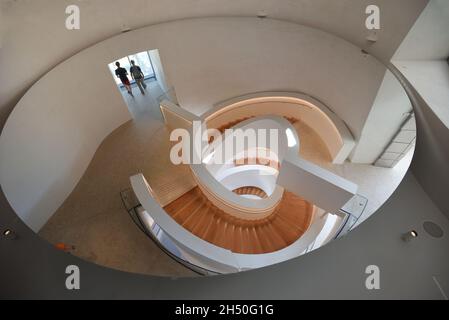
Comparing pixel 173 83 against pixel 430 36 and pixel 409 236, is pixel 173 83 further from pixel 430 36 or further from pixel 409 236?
pixel 409 236

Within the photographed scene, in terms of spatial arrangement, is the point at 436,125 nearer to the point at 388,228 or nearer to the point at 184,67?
the point at 388,228

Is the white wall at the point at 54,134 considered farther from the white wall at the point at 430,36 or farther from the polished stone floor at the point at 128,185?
the white wall at the point at 430,36

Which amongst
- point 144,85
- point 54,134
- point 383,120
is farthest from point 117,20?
point 383,120

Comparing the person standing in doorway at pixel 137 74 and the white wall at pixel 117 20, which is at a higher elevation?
the person standing in doorway at pixel 137 74

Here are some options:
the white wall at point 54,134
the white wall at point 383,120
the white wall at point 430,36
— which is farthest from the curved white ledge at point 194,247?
the white wall at point 430,36

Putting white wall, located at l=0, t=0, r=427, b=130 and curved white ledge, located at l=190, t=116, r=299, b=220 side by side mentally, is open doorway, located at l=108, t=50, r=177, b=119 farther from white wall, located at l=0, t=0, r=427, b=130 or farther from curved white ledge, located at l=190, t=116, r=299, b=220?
curved white ledge, located at l=190, t=116, r=299, b=220

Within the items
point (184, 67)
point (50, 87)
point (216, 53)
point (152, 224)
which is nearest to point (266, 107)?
point (216, 53)

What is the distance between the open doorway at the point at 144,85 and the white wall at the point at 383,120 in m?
6.30

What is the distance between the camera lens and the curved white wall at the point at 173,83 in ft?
17.0

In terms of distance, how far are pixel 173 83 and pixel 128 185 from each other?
3897mm

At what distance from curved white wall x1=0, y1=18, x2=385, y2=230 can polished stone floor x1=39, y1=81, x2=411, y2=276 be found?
1.44ft

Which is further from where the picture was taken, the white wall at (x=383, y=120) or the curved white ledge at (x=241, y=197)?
the curved white ledge at (x=241, y=197)

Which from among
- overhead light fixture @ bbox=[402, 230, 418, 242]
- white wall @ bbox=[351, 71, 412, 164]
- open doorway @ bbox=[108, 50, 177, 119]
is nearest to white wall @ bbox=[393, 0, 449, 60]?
white wall @ bbox=[351, 71, 412, 164]

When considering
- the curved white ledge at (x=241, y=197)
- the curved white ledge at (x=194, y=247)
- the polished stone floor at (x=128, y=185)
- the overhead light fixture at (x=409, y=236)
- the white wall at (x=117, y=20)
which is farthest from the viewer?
the curved white ledge at (x=241, y=197)
